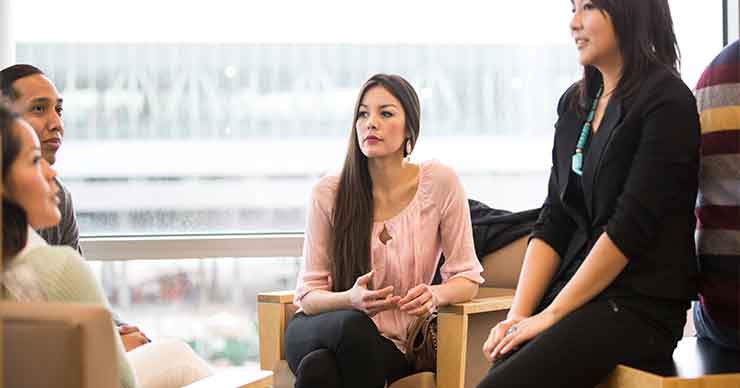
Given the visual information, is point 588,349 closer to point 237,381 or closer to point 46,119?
point 237,381

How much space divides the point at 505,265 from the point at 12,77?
1.81 meters

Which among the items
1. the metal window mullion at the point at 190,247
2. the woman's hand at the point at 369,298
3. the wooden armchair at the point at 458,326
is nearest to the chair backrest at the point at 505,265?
the wooden armchair at the point at 458,326

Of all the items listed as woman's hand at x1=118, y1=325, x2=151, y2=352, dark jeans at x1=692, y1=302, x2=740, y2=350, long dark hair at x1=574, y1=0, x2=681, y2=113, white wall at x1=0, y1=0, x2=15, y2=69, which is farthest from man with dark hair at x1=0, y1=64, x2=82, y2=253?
dark jeans at x1=692, y1=302, x2=740, y2=350

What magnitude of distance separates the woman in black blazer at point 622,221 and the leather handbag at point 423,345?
734 mm

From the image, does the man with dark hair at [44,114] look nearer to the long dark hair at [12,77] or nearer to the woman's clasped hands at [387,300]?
the long dark hair at [12,77]

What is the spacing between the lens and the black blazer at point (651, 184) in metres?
2.29

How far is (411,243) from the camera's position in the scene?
3385mm

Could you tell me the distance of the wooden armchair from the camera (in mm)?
3135

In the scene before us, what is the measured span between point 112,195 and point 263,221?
652 mm

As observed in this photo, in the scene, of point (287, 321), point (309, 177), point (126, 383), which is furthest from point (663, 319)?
point (309, 177)

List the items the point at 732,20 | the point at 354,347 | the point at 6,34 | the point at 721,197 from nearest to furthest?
1. the point at 721,197
2. the point at 354,347
3. the point at 6,34
4. the point at 732,20

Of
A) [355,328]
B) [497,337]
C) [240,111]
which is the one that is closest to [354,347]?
[355,328]

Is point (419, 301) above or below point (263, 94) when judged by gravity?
below

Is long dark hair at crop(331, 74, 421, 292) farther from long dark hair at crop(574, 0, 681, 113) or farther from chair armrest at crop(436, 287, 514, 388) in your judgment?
long dark hair at crop(574, 0, 681, 113)
